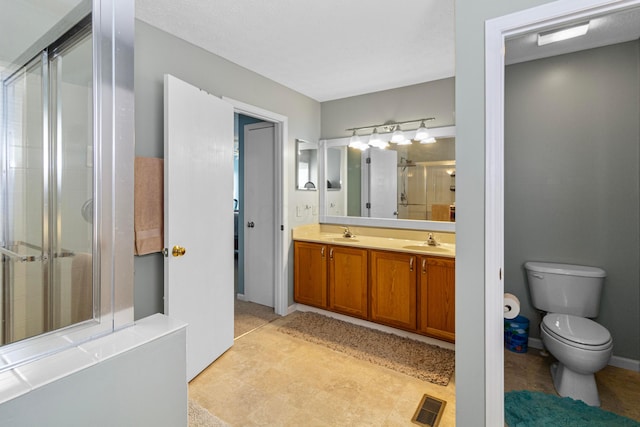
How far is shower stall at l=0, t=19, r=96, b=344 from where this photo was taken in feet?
3.37

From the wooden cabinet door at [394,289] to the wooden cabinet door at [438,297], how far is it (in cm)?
8

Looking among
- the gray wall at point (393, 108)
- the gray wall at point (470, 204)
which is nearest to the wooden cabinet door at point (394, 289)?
the gray wall at point (470, 204)

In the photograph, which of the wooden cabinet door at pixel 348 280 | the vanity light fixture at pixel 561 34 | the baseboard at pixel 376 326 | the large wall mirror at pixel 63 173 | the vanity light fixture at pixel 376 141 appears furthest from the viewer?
the vanity light fixture at pixel 376 141

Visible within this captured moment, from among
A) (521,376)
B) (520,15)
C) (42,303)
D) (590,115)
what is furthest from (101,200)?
(590,115)

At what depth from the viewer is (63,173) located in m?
1.15

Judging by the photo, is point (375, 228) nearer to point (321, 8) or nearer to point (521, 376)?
point (521, 376)

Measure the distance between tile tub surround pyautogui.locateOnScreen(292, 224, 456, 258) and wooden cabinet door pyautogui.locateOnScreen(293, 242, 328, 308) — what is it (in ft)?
0.33

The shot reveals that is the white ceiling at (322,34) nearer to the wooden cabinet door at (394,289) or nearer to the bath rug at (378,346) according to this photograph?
the wooden cabinet door at (394,289)

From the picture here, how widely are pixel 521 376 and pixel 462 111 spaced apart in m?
1.96

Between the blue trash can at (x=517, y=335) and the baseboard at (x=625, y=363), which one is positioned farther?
the blue trash can at (x=517, y=335)

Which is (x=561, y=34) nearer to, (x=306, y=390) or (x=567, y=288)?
(x=567, y=288)

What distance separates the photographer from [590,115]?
2279mm

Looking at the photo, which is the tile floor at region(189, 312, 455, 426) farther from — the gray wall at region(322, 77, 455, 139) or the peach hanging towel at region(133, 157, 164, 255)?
the gray wall at region(322, 77, 455, 139)

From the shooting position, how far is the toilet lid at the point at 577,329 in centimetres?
187
